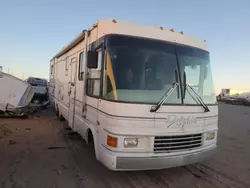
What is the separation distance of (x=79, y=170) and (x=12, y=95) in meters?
7.11

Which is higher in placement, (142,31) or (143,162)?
(142,31)

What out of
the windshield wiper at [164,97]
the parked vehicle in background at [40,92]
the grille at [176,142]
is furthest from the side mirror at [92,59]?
the parked vehicle in background at [40,92]

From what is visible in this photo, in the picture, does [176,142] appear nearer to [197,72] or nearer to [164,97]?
[164,97]

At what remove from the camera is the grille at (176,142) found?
4.04 metres

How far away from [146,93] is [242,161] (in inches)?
163

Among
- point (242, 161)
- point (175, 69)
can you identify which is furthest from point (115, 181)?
point (242, 161)

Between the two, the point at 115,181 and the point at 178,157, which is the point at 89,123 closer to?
the point at 115,181

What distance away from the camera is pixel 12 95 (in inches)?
411

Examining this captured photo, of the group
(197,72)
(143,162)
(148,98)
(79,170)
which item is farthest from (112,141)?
(197,72)

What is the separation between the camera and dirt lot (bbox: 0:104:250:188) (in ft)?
14.3

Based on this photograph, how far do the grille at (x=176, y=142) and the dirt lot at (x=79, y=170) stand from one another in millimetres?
794

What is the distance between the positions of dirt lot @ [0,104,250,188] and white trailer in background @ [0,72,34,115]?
309cm

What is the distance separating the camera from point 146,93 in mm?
4094

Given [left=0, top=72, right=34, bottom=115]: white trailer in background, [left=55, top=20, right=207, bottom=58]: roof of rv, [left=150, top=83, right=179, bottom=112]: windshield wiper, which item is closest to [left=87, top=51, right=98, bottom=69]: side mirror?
[left=55, top=20, right=207, bottom=58]: roof of rv
